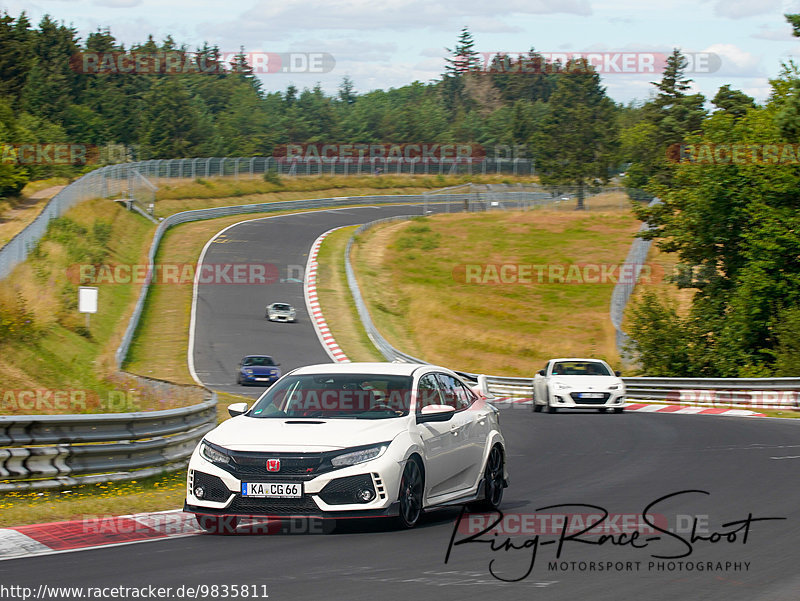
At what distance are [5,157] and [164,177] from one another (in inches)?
1241

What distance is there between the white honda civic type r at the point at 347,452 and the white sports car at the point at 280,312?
38929 mm

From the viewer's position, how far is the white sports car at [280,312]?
49688 mm

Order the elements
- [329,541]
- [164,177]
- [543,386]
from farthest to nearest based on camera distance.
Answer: [164,177] → [543,386] → [329,541]

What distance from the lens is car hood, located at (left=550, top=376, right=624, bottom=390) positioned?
89.4 ft

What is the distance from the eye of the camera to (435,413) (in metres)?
9.95

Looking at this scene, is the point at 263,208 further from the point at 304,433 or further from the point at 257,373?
the point at 304,433

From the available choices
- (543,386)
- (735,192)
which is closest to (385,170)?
(735,192)

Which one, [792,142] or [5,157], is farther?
[5,157]

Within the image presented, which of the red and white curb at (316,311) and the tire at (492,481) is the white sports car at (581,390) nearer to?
the red and white curb at (316,311)

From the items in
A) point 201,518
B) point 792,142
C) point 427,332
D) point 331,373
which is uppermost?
point 792,142

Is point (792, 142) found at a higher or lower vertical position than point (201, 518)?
higher

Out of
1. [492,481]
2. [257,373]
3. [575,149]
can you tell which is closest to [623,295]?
[257,373]

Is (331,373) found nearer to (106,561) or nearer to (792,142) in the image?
(106,561)

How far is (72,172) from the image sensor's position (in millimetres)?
86000
